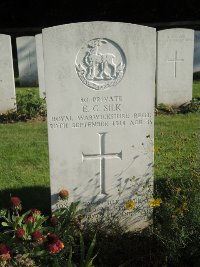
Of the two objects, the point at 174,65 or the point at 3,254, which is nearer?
the point at 3,254

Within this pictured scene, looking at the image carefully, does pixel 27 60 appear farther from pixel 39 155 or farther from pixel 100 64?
pixel 100 64

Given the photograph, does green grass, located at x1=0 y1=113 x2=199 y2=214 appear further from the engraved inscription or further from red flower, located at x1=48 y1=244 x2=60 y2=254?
red flower, located at x1=48 y1=244 x2=60 y2=254

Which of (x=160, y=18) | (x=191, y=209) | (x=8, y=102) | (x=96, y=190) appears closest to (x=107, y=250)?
(x=96, y=190)

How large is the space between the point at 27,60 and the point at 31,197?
320 inches

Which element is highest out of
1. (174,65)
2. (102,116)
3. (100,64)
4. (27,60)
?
(27,60)

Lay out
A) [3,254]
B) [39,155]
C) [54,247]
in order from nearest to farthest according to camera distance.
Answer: [3,254] < [54,247] < [39,155]

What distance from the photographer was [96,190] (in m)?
3.71

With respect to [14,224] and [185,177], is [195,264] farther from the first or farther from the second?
[14,224]

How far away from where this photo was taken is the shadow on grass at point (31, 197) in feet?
14.2

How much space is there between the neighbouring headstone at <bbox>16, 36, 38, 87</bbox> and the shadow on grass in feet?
25.3

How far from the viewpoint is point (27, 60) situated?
12.0 meters

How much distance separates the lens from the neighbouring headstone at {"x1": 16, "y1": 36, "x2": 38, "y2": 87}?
11.9m

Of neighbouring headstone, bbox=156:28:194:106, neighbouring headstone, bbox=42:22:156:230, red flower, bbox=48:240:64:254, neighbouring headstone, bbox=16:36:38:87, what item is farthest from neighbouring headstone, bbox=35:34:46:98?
red flower, bbox=48:240:64:254

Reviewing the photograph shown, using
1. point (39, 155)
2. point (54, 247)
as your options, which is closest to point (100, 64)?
point (54, 247)
